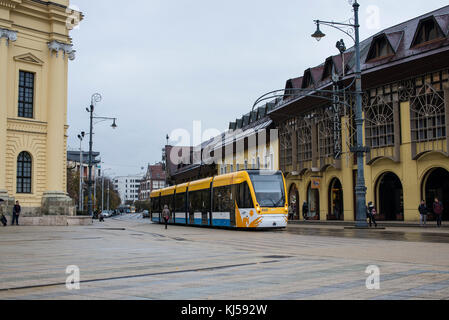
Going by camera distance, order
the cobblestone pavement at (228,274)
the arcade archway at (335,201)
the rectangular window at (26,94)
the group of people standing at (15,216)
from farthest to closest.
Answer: the arcade archway at (335,201) → the rectangular window at (26,94) → the group of people standing at (15,216) → the cobblestone pavement at (228,274)

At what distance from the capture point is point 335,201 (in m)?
46.1

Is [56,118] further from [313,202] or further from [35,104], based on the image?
[313,202]

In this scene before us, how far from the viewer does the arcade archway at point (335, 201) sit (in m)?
45.4

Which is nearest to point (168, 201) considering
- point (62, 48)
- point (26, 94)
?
point (26, 94)

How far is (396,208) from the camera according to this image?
39.7 metres

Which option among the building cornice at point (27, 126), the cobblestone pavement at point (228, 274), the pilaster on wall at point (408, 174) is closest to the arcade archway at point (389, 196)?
the pilaster on wall at point (408, 174)

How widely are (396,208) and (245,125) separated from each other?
33723 mm

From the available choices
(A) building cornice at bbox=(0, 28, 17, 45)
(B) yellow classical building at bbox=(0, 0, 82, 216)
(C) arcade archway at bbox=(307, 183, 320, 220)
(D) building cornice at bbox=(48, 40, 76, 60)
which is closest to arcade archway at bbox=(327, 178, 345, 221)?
(C) arcade archway at bbox=(307, 183, 320, 220)

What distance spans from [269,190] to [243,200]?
4.85 feet

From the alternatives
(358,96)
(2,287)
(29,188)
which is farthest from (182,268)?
(29,188)

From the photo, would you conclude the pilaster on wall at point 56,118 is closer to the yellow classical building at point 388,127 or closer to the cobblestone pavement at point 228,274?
the yellow classical building at point 388,127

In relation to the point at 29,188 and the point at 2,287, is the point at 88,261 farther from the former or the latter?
the point at 29,188

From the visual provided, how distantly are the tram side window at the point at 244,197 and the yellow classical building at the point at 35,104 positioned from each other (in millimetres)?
15788

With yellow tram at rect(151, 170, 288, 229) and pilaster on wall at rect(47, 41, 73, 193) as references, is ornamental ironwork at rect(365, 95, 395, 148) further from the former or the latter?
pilaster on wall at rect(47, 41, 73, 193)
